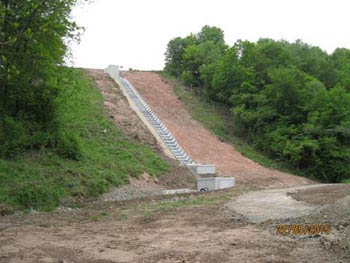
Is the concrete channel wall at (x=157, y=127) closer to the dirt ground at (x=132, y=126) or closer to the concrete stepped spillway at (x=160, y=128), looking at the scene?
the concrete stepped spillway at (x=160, y=128)

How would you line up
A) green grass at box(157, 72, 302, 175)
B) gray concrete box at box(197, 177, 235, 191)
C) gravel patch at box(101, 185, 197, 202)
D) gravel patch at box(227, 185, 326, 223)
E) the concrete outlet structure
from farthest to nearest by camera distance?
1. green grass at box(157, 72, 302, 175)
2. the concrete outlet structure
3. gray concrete box at box(197, 177, 235, 191)
4. gravel patch at box(101, 185, 197, 202)
5. gravel patch at box(227, 185, 326, 223)

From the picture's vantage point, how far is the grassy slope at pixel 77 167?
11.4m

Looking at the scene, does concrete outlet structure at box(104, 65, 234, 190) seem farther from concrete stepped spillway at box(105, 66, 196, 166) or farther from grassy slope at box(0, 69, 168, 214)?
grassy slope at box(0, 69, 168, 214)

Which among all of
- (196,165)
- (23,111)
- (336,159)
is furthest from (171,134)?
(23,111)

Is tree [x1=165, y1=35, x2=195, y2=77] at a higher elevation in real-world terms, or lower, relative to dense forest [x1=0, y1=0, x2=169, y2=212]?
higher

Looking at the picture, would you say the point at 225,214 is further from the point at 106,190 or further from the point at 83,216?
the point at 106,190

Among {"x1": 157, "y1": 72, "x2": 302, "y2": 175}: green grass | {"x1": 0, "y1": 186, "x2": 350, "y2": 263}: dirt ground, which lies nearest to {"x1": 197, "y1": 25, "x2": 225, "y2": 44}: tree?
{"x1": 157, "y1": 72, "x2": 302, "y2": 175}: green grass

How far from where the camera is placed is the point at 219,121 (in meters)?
28.7

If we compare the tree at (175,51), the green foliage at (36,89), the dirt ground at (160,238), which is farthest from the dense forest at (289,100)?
the green foliage at (36,89)

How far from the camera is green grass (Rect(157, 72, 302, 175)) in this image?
2375 centimetres

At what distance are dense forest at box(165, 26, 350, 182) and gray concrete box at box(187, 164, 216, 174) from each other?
5349 mm

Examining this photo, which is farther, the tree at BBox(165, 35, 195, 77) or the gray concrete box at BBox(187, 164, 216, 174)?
the tree at BBox(165, 35, 195, 77)
